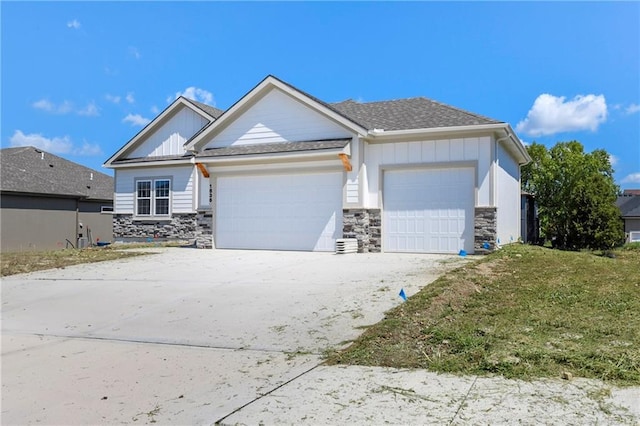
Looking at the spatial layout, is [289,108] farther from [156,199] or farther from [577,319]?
[577,319]

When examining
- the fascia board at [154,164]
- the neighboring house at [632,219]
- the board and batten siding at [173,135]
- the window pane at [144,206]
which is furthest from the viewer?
the neighboring house at [632,219]

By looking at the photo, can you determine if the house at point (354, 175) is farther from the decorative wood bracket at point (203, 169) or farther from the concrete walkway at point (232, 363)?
the concrete walkway at point (232, 363)

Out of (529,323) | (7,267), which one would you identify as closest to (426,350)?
(529,323)

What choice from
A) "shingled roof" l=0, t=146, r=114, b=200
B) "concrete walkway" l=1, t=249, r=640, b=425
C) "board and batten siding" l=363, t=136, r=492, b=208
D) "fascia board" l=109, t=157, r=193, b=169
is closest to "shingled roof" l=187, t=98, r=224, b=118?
"fascia board" l=109, t=157, r=193, b=169

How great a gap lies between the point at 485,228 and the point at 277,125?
24.0ft

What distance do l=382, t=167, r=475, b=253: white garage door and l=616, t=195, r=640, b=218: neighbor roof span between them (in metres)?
28.5

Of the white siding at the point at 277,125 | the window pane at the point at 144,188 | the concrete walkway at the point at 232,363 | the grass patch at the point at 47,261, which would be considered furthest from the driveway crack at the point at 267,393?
the window pane at the point at 144,188

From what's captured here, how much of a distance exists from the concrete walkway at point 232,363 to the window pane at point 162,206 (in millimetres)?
11242

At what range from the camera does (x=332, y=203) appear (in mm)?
16016

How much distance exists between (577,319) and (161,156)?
19.7 meters

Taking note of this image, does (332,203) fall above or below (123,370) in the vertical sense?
above

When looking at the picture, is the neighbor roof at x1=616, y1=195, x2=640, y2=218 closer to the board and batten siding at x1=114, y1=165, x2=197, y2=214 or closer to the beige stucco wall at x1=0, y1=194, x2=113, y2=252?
the board and batten siding at x1=114, y1=165, x2=197, y2=214

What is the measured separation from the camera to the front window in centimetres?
2286

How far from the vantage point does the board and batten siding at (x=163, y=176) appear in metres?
22.3
